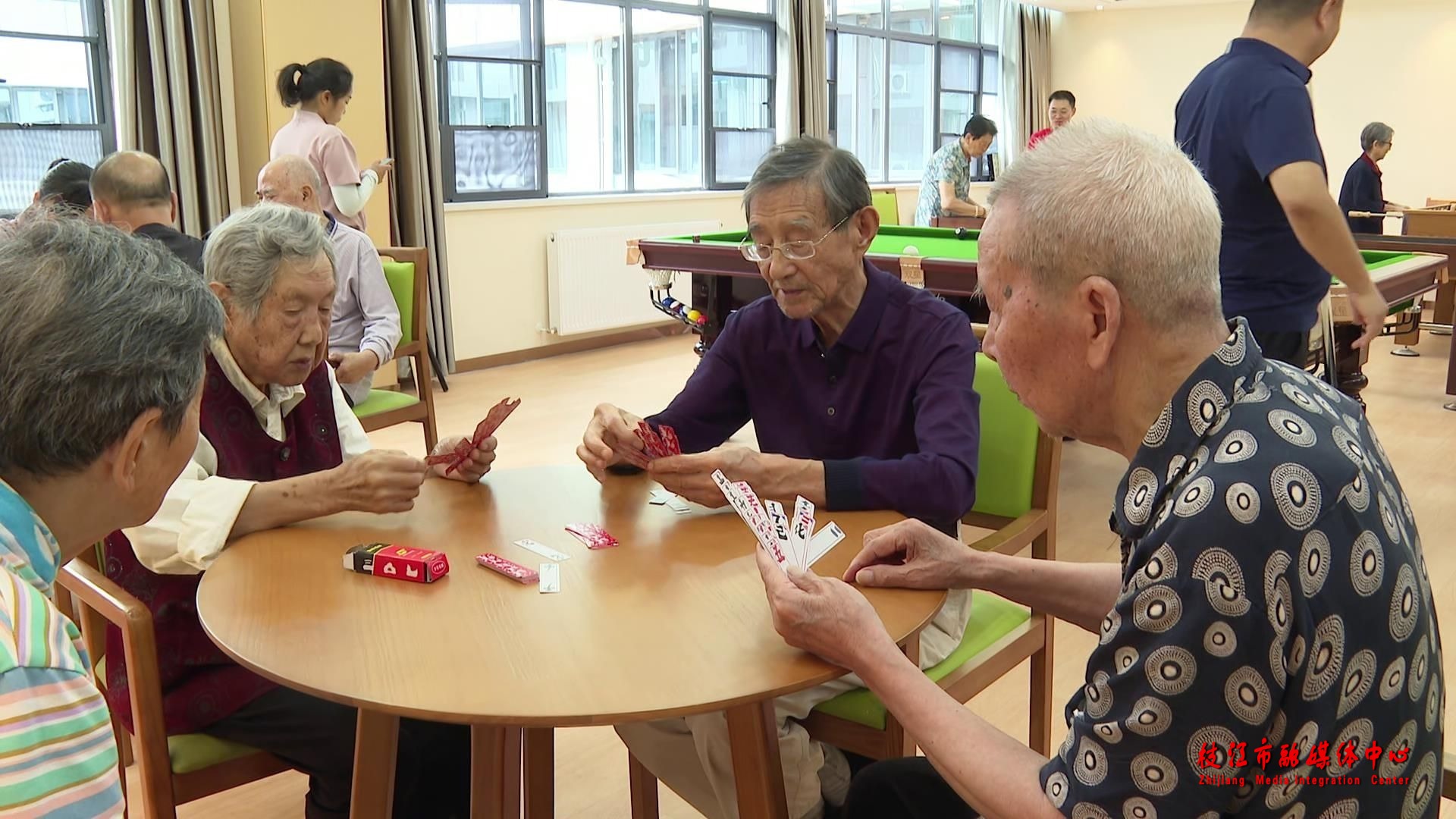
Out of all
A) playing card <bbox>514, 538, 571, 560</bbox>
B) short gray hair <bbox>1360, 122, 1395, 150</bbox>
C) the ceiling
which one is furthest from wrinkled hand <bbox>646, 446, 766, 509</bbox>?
the ceiling

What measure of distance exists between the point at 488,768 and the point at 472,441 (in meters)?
0.61

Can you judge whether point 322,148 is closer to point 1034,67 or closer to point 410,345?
point 410,345

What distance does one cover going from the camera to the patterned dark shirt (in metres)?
0.91

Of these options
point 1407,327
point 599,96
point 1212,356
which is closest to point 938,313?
point 1212,356

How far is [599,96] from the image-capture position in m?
7.67

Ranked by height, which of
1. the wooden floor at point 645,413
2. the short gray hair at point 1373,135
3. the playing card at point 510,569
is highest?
the short gray hair at point 1373,135

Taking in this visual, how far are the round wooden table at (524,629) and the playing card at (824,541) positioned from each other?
0.07 ft

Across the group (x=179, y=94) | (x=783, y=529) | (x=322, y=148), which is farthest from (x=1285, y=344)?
(x=179, y=94)

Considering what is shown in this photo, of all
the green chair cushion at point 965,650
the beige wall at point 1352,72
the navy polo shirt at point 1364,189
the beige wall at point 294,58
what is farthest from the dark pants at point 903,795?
the beige wall at point 1352,72

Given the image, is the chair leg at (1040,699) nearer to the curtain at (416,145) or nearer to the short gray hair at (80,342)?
the short gray hair at (80,342)

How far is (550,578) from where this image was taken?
61.6 inches

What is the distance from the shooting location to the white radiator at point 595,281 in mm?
7227

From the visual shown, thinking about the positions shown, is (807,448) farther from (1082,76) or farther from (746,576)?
(1082,76)

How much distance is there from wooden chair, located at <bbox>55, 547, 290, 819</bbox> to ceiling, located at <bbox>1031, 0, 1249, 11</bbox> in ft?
36.9
